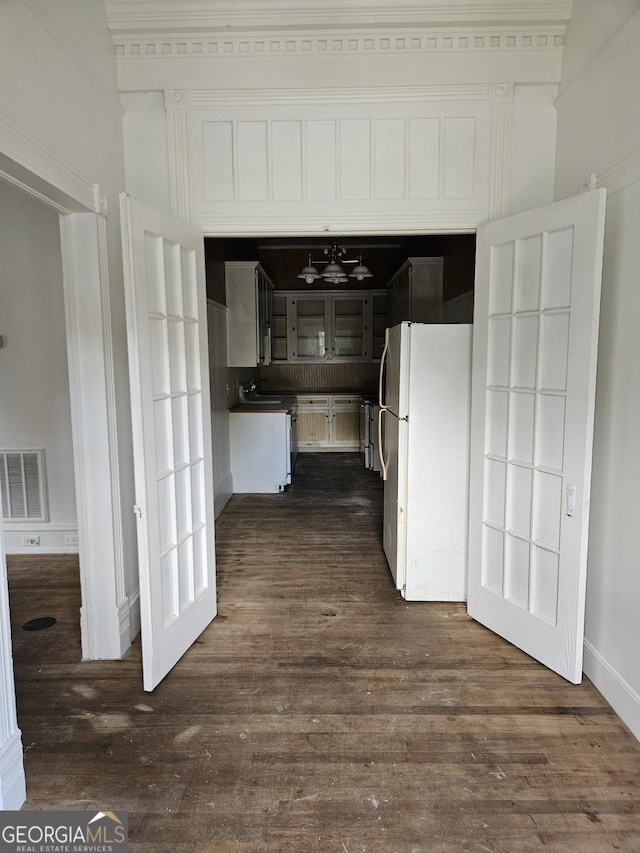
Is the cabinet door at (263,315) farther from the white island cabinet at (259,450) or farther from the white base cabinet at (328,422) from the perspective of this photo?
the white base cabinet at (328,422)

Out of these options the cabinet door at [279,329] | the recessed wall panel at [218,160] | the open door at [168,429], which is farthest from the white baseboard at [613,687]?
the cabinet door at [279,329]

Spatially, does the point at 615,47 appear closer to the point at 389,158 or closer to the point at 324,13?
the point at 389,158

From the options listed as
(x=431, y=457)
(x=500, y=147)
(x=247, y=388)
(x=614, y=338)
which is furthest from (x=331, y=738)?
(x=247, y=388)

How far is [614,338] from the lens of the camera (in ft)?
7.22

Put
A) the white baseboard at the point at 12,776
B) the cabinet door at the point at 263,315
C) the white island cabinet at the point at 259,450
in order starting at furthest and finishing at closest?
the cabinet door at the point at 263,315 → the white island cabinet at the point at 259,450 → the white baseboard at the point at 12,776

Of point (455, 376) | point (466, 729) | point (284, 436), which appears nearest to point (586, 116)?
point (455, 376)

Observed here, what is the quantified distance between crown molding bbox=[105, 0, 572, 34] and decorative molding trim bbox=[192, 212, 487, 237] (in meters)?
0.91

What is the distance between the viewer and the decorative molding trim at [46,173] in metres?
1.76

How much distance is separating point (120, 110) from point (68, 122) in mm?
622

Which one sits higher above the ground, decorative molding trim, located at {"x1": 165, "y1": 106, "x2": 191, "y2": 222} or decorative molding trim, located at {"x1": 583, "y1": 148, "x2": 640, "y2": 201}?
decorative molding trim, located at {"x1": 165, "y1": 106, "x2": 191, "y2": 222}

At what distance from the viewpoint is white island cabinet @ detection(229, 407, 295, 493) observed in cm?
564

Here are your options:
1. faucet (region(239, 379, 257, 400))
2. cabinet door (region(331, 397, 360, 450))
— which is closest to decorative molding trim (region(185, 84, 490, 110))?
faucet (region(239, 379, 257, 400))

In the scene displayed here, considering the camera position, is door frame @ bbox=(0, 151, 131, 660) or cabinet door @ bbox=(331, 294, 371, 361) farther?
cabinet door @ bbox=(331, 294, 371, 361)

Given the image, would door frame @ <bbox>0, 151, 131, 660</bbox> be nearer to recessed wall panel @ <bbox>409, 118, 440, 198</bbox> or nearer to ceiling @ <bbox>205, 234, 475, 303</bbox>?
recessed wall panel @ <bbox>409, 118, 440, 198</bbox>
